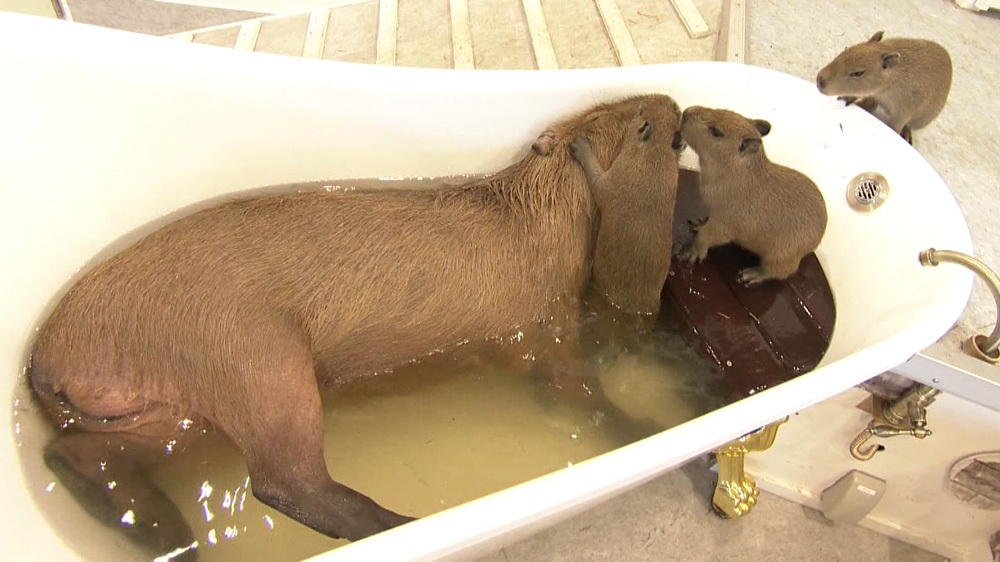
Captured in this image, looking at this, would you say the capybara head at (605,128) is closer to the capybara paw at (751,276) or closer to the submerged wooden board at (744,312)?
the submerged wooden board at (744,312)

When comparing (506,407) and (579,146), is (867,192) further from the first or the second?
(506,407)

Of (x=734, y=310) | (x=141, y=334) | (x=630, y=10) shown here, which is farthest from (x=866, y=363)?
(x=630, y=10)

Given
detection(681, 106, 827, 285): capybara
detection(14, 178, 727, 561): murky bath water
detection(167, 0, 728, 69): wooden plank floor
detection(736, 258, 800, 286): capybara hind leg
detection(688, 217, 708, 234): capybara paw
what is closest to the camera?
detection(14, 178, 727, 561): murky bath water

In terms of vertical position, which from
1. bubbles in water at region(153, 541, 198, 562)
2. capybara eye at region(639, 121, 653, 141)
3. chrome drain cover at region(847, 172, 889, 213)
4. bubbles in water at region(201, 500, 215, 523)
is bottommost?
bubbles in water at region(153, 541, 198, 562)

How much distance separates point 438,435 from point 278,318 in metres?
0.44

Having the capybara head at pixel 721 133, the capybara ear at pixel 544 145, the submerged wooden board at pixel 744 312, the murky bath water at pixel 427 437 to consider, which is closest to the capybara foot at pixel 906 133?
the submerged wooden board at pixel 744 312

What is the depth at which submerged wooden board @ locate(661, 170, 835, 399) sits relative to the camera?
1.43 meters

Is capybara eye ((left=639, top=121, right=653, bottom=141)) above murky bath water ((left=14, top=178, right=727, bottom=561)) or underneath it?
above

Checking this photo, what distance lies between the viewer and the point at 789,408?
1059 millimetres

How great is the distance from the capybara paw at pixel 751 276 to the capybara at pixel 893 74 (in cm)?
42

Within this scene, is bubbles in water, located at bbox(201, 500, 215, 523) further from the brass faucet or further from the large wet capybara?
the brass faucet

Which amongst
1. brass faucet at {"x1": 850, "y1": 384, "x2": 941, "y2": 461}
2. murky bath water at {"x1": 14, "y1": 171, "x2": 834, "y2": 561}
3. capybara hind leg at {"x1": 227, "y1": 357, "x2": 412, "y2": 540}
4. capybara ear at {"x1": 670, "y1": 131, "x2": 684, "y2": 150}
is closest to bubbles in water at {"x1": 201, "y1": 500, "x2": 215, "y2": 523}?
murky bath water at {"x1": 14, "y1": 171, "x2": 834, "y2": 561}

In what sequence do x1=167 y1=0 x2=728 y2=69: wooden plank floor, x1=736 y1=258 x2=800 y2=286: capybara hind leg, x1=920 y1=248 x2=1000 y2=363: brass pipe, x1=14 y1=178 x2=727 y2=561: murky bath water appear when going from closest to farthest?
1. x1=920 y1=248 x2=1000 y2=363: brass pipe
2. x1=14 y1=178 x2=727 y2=561: murky bath water
3. x1=736 y1=258 x2=800 y2=286: capybara hind leg
4. x1=167 y1=0 x2=728 y2=69: wooden plank floor

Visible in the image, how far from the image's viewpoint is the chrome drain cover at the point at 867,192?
1.43 metres
